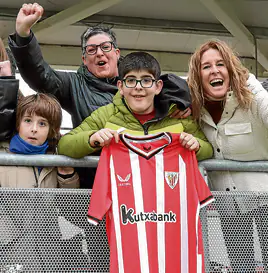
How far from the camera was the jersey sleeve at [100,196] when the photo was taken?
2217mm

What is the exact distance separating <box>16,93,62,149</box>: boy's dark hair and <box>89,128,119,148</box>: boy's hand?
0.34 metres

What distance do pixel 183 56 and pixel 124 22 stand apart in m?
1.69

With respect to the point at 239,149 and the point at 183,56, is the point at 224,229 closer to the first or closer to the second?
the point at 239,149

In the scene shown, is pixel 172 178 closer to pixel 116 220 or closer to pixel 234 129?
pixel 116 220

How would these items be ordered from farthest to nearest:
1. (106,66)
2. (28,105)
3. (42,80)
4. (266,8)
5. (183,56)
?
(183,56), (266,8), (106,66), (42,80), (28,105)

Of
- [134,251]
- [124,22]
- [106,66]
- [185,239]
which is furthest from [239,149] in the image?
[124,22]

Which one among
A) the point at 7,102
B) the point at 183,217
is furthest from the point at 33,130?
the point at 183,217

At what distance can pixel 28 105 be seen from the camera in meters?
2.54

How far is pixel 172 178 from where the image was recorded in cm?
235

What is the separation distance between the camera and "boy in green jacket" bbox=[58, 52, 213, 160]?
8.34 feet

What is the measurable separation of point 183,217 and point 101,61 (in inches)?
47.5

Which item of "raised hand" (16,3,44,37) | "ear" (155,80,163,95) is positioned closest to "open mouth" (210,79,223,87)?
"ear" (155,80,163,95)

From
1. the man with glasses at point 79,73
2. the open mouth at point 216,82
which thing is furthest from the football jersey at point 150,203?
the man with glasses at point 79,73

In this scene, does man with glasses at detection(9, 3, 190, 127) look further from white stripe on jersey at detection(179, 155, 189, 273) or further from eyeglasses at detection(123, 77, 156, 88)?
white stripe on jersey at detection(179, 155, 189, 273)
